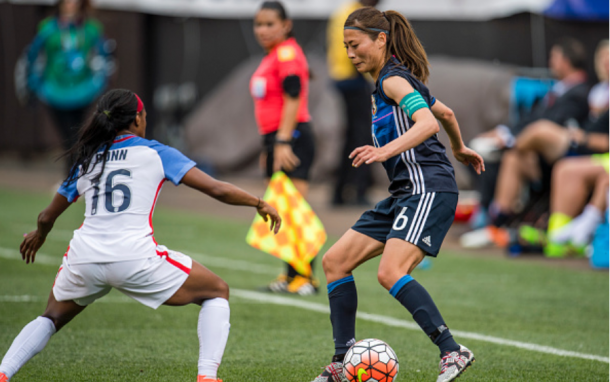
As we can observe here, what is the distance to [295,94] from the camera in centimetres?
648

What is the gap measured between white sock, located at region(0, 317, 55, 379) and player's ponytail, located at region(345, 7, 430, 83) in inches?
78.4

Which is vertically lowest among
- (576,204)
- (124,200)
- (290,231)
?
(576,204)

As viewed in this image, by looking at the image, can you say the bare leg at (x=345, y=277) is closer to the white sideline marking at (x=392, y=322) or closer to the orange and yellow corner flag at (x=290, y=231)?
the white sideline marking at (x=392, y=322)

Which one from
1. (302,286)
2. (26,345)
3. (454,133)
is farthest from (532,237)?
(26,345)

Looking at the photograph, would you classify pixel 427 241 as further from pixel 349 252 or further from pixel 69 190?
pixel 69 190

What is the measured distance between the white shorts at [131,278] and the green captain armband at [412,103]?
1.20 metres

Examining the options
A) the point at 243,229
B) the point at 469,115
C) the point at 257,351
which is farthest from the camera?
the point at 469,115

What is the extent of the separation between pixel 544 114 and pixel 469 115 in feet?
12.4

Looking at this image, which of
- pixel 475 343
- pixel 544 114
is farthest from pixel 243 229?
pixel 475 343

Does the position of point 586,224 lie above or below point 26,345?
below

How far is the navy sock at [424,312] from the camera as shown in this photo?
3797mm

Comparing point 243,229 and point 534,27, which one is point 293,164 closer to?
point 243,229

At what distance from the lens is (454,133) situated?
4293mm

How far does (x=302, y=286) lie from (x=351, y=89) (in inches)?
191
